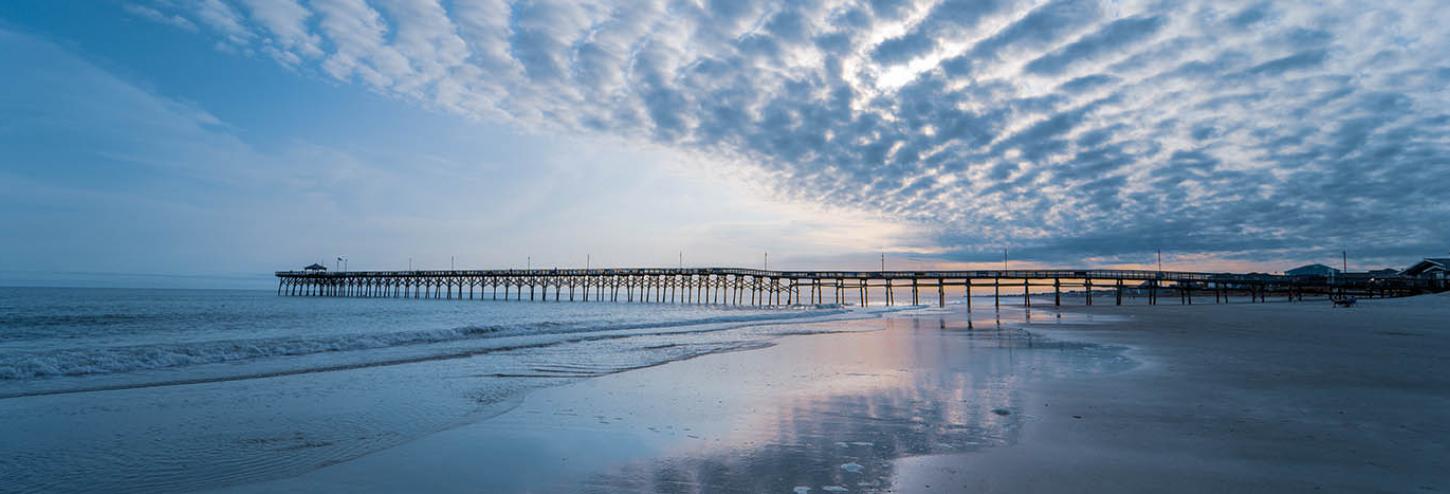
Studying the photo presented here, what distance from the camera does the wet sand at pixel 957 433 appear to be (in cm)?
431

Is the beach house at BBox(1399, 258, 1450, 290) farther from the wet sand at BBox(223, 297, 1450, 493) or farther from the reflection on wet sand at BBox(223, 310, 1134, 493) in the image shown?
the reflection on wet sand at BBox(223, 310, 1134, 493)

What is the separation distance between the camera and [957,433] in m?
5.73

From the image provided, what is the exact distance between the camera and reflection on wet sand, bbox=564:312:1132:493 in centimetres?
434

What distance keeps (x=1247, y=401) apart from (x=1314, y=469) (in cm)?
344

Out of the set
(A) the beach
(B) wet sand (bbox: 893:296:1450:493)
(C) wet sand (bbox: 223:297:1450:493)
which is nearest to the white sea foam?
(A) the beach

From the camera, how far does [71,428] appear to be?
6.56m

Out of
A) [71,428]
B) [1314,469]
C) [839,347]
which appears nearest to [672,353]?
[839,347]

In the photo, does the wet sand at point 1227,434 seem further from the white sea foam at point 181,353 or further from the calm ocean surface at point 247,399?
the white sea foam at point 181,353

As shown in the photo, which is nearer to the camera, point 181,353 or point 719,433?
point 719,433

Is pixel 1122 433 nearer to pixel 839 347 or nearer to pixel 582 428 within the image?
pixel 582 428

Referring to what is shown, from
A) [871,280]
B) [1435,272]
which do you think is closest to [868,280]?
[871,280]

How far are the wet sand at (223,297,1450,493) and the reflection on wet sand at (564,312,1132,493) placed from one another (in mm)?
28

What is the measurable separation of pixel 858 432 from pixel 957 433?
0.90 meters

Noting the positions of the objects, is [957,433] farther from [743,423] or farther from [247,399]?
[247,399]
